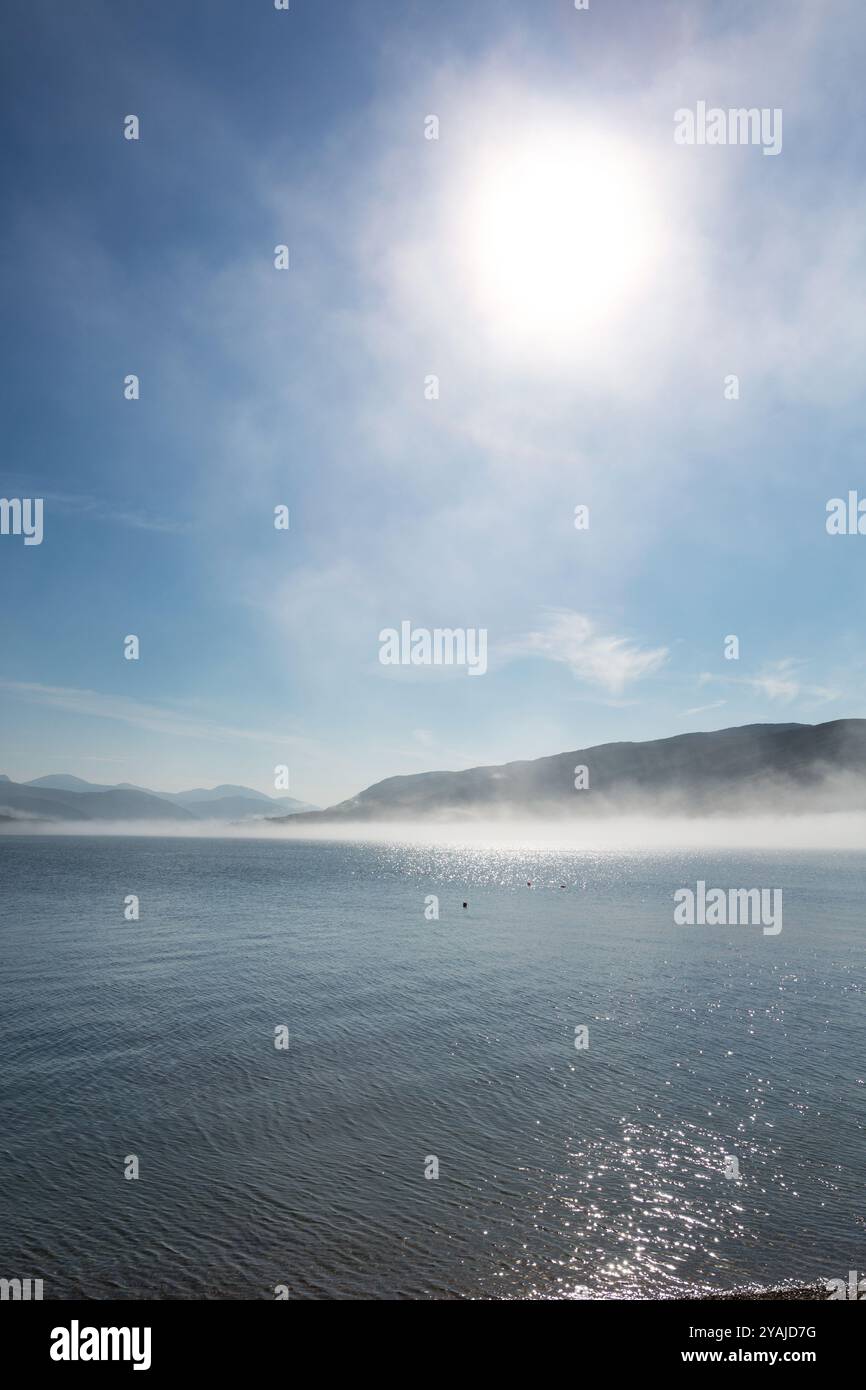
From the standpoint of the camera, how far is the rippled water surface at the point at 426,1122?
1700 centimetres

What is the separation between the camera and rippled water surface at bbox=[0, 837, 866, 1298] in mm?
17000

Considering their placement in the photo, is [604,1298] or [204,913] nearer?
[604,1298]

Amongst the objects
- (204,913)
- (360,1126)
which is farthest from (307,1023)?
(204,913)

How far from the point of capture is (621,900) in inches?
4043

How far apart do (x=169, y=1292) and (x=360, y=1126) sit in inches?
362

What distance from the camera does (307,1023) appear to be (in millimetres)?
36625

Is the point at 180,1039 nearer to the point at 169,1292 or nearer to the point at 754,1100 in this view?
the point at 169,1292

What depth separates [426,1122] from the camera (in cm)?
2467

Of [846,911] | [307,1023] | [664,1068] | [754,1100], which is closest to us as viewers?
[754,1100]

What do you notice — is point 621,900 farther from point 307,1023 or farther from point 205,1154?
point 205,1154

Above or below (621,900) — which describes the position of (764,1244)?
above
